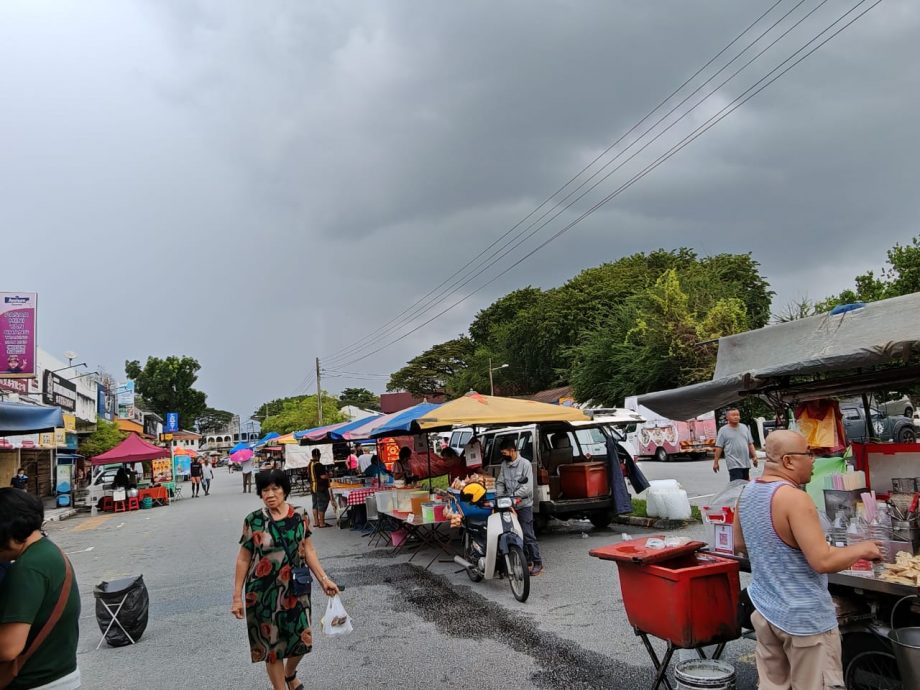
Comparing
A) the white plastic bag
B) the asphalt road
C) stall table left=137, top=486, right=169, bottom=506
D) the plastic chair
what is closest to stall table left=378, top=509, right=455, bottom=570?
the asphalt road

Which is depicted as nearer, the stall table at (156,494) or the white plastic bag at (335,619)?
the white plastic bag at (335,619)

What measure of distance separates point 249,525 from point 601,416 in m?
8.39

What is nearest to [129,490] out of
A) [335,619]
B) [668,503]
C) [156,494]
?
[156,494]

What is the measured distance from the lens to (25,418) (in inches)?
215

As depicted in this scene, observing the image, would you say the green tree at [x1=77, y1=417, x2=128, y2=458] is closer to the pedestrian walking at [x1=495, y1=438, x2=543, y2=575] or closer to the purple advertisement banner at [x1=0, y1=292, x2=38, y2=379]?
the purple advertisement banner at [x1=0, y1=292, x2=38, y2=379]

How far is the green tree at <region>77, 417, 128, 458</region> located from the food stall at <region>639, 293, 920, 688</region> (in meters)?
40.8

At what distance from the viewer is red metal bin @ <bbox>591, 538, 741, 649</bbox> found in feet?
13.1

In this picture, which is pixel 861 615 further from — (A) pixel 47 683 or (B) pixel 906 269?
(B) pixel 906 269

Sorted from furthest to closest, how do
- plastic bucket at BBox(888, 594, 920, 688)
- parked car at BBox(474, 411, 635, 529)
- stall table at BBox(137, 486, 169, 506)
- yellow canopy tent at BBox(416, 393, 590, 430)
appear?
stall table at BBox(137, 486, 169, 506), parked car at BBox(474, 411, 635, 529), yellow canopy tent at BBox(416, 393, 590, 430), plastic bucket at BBox(888, 594, 920, 688)

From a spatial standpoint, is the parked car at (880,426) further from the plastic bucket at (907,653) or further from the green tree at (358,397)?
the green tree at (358,397)

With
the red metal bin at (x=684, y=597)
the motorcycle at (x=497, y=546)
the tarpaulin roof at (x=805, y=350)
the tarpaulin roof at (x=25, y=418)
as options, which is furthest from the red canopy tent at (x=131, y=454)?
the red metal bin at (x=684, y=597)

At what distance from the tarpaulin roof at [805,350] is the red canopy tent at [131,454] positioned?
2257 cm

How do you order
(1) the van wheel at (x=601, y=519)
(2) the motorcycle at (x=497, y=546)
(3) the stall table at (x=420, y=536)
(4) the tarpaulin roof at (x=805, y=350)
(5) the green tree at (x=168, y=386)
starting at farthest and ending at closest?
(5) the green tree at (x=168, y=386)
(1) the van wheel at (x=601, y=519)
(3) the stall table at (x=420, y=536)
(2) the motorcycle at (x=497, y=546)
(4) the tarpaulin roof at (x=805, y=350)

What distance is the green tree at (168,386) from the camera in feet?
300
